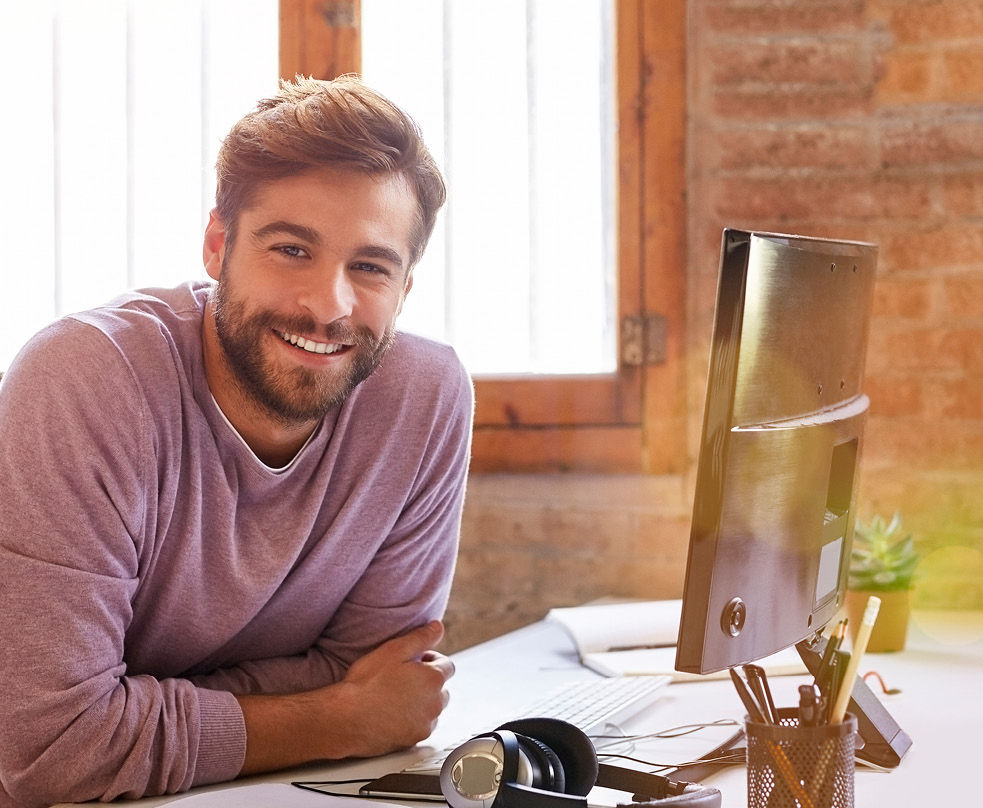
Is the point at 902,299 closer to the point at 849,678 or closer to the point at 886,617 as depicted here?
the point at 886,617

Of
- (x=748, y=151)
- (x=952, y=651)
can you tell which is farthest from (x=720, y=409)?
(x=748, y=151)

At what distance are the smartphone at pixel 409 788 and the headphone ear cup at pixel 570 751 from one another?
0.09 meters

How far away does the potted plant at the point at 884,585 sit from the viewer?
1667 mm

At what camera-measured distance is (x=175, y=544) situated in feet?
4.13

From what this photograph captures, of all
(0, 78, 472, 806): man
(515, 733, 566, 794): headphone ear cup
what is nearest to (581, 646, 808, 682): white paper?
(0, 78, 472, 806): man

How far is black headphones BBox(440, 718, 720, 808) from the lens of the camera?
0.93m

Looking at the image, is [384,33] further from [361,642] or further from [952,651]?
[952,651]

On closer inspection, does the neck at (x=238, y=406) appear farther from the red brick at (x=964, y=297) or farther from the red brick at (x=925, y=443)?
the red brick at (x=964, y=297)

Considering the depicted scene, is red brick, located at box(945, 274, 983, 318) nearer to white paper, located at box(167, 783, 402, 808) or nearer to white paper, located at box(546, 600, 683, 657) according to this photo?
white paper, located at box(546, 600, 683, 657)

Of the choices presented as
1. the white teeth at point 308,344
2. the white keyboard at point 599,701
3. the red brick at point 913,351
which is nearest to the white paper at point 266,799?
the white keyboard at point 599,701

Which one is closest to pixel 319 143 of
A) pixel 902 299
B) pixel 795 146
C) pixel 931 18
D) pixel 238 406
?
pixel 238 406

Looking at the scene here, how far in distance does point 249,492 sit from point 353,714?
287 mm

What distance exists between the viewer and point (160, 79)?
8.05ft

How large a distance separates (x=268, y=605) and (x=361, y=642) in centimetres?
12
